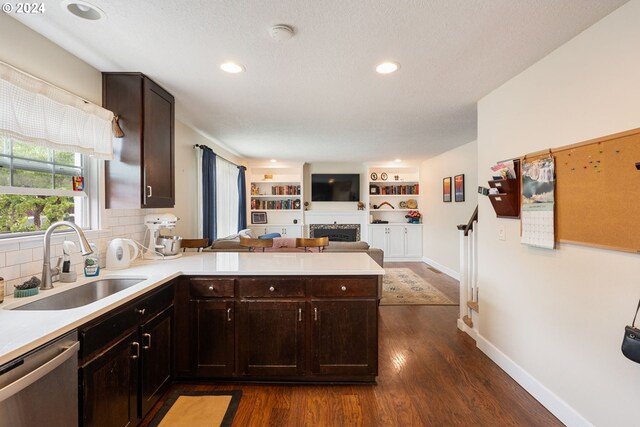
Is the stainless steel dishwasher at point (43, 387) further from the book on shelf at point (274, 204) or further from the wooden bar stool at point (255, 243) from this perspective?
the book on shelf at point (274, 204)

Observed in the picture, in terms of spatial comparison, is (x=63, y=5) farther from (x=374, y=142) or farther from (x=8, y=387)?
(x=374, y=142)

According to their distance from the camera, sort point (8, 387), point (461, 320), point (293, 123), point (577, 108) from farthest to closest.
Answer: point (293, 123)
point (461, 320)
point (577, 108)
point (8, 387)

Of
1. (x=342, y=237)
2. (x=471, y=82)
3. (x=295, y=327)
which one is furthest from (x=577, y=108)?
(x=342, y=237)

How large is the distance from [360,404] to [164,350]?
4.68 ft

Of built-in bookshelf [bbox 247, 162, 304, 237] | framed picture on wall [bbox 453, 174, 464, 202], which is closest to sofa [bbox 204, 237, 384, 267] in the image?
framed picture on wall [bbox 453, 174, 464, 202]

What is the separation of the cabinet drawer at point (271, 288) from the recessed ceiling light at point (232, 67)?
1.61 m

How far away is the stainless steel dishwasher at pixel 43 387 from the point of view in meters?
1.03

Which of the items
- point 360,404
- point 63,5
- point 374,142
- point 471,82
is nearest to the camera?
point 63,5

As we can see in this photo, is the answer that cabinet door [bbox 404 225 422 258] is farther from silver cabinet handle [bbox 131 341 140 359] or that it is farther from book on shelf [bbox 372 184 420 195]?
silver cabinet handle [bbox 131 341 140 359]

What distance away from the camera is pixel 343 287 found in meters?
2.21

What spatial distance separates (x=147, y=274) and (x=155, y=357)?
56cm

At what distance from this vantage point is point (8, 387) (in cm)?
99

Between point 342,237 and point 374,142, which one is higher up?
point 374,142

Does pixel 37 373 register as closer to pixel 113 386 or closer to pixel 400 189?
pixel 113 386
